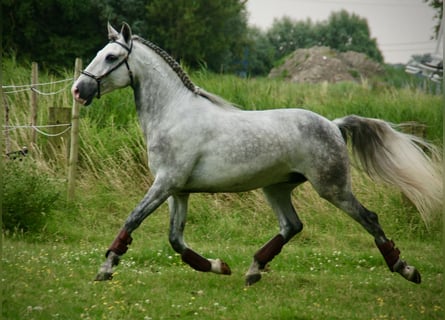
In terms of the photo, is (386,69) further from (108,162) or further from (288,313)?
(288,313)

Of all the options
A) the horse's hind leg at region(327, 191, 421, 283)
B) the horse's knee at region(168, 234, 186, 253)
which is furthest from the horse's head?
the horse's hind leg at region(327, 191, 421, 283)

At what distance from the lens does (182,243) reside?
6277mm

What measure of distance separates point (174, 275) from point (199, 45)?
2444 centimetres

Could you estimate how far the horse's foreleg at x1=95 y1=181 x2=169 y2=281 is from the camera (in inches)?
228

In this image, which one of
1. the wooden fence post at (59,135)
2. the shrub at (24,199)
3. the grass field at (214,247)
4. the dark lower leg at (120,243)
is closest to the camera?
the grass field at (214,247)

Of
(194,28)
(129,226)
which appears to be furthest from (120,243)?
(194,28)

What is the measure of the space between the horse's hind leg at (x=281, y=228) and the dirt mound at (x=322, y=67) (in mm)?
24235

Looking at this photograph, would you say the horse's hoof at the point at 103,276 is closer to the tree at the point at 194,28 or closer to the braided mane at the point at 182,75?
the braided mane at the point at 182,75

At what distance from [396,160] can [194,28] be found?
24.4 metres

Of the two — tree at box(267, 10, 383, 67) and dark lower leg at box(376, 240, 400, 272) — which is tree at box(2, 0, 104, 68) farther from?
tree at box(267, 10, 383, 67)

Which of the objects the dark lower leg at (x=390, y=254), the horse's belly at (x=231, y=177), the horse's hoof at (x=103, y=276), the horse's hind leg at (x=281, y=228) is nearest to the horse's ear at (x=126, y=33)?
the horse's belly at (x=231, y=177)

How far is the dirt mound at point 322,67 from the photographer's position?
3141 cm

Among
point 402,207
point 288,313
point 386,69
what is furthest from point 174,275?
point 386,69

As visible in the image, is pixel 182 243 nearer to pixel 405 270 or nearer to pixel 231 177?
pixel 231 177
